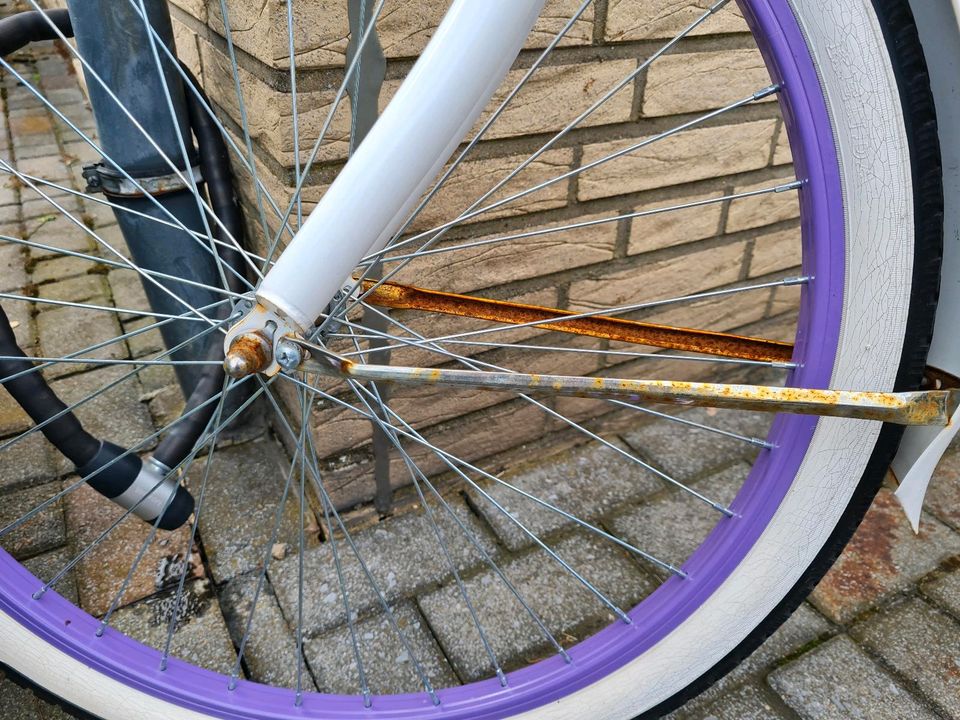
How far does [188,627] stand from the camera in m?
1.42

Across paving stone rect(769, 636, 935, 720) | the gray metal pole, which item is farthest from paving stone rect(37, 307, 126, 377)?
paving stone rect(769, 636, 935, 720)

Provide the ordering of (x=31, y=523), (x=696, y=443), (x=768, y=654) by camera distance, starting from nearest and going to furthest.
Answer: (x=768, y=654) < (x=31, y=523) < (x=696, y=443)

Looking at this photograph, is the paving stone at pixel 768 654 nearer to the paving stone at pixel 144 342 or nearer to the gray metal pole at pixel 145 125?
the gray metal pole at pixel 145 125

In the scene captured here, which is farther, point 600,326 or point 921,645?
point 921,645

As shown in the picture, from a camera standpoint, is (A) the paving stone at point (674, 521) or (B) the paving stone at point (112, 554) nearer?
(B) the paving stone at point (112, 554)

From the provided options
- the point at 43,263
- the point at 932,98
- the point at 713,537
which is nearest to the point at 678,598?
the point at 713,537

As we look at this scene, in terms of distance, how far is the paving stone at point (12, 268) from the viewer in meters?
2.46

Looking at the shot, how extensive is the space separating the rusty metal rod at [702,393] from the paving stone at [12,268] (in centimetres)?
212

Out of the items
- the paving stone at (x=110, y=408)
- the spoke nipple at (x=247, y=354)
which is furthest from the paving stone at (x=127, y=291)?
the spoke nipple at (x=247, y=354)

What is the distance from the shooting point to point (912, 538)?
64.2 inches

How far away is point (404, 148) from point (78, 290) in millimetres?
2169

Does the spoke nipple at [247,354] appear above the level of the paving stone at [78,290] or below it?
above

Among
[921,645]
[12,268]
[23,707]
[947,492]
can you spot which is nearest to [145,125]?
[23,707]

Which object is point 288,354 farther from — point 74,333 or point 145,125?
point 74,333
